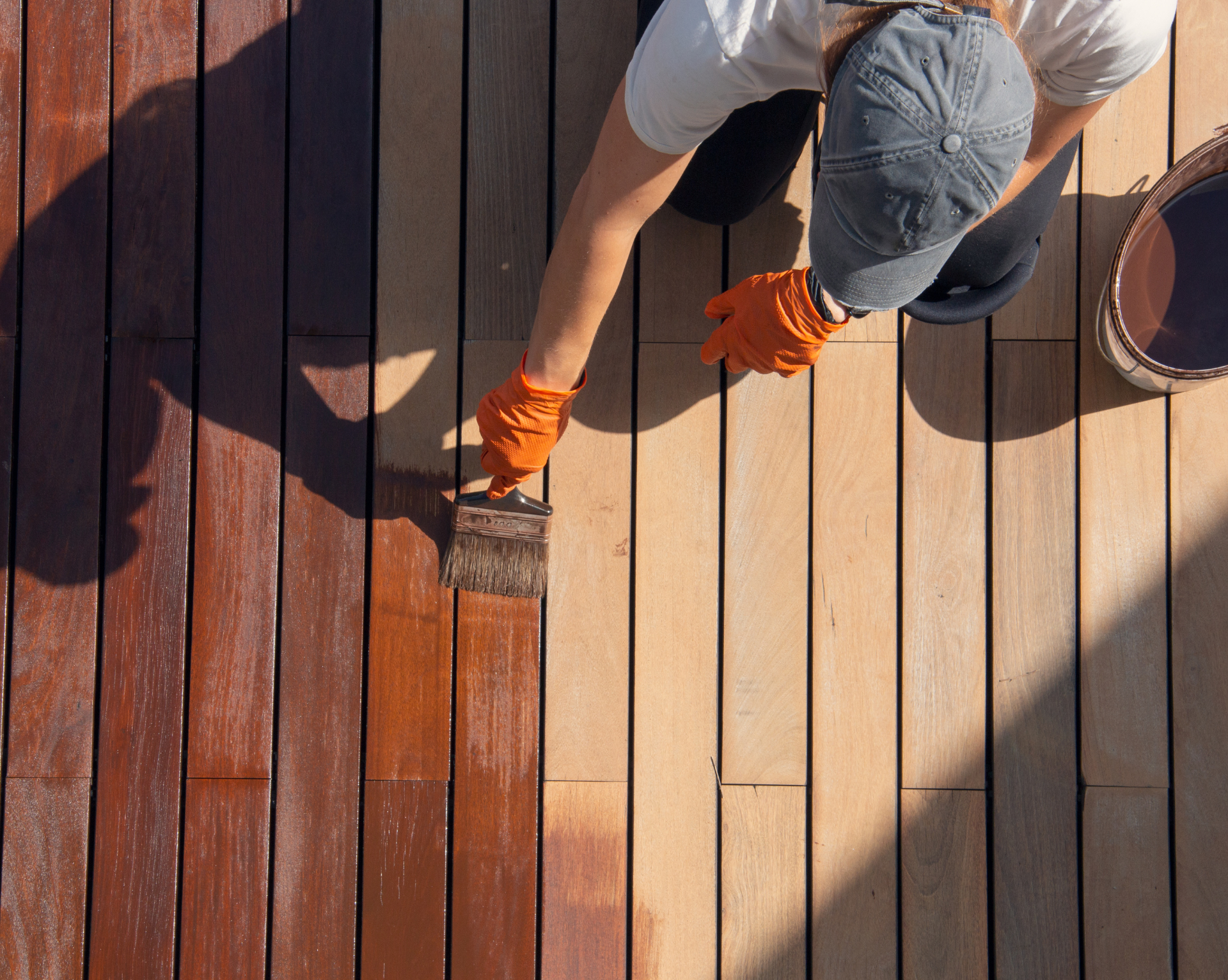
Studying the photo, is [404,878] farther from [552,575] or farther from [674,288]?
[674,288]

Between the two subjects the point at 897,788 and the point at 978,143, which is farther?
the point at 897,788

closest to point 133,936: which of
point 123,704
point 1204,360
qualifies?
point 123,704

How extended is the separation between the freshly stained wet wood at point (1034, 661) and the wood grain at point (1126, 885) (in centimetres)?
3

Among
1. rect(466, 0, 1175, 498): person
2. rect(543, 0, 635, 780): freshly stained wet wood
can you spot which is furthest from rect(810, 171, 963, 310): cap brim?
rect(543, 0, 635, 780): freshly stained wet wood

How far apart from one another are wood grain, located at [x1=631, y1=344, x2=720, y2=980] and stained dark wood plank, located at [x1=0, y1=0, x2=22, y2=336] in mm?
1157

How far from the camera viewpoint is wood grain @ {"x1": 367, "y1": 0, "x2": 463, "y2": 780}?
1.42 meters

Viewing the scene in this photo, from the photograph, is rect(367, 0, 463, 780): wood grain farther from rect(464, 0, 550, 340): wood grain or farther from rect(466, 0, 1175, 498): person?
rect(466, 0, 1175, 498): person

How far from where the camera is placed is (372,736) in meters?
1.40

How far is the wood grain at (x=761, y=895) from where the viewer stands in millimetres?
1391

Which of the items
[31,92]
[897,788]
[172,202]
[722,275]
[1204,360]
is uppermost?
[31,92]

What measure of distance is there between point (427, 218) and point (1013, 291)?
1012 millimetres

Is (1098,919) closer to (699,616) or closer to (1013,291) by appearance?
(699,616)

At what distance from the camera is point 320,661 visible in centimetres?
141

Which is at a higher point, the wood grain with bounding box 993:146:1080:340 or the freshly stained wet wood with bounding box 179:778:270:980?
the wood grain with bounding box 993:146:1080:340
